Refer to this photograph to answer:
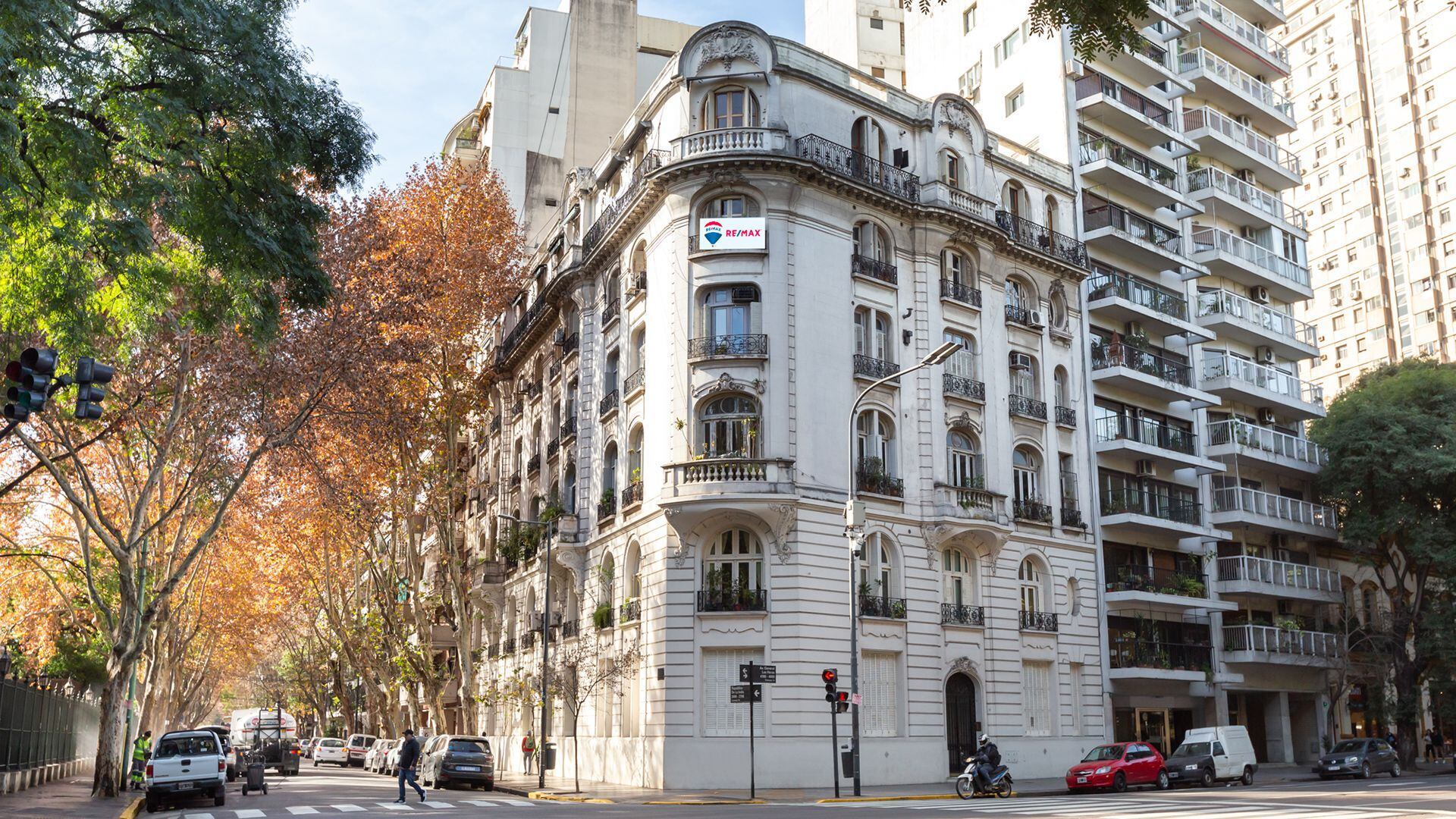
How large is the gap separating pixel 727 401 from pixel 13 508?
829 inches

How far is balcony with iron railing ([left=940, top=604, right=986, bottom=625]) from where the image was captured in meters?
35.1

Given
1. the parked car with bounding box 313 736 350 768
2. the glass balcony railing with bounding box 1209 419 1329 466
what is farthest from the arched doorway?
the parked car with bounding box 313 736 350 768

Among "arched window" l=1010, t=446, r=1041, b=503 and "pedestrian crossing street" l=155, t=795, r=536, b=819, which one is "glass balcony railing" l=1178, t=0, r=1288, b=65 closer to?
"arched window" l=1010, t=446, r=1041, b=503

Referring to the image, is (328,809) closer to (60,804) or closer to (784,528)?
(60,804)

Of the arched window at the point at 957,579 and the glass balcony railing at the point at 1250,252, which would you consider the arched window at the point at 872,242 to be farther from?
the glass balcony railing at the point at 1250,252

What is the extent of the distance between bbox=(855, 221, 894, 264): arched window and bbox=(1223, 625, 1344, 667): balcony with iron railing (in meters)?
19.8

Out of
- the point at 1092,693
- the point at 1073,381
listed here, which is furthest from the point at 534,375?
the point at 1092,693

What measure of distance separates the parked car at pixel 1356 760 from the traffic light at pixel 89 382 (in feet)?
115

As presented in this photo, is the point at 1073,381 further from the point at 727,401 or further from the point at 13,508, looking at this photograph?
the point at 13,508

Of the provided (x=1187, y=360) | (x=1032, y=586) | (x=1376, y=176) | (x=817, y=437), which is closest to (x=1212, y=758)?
(x=1032, y=586)

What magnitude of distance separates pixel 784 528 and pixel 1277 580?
77.3 feet

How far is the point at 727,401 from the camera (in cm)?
3353

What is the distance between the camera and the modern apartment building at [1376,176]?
7562 cm

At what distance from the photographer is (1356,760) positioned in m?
35.8
